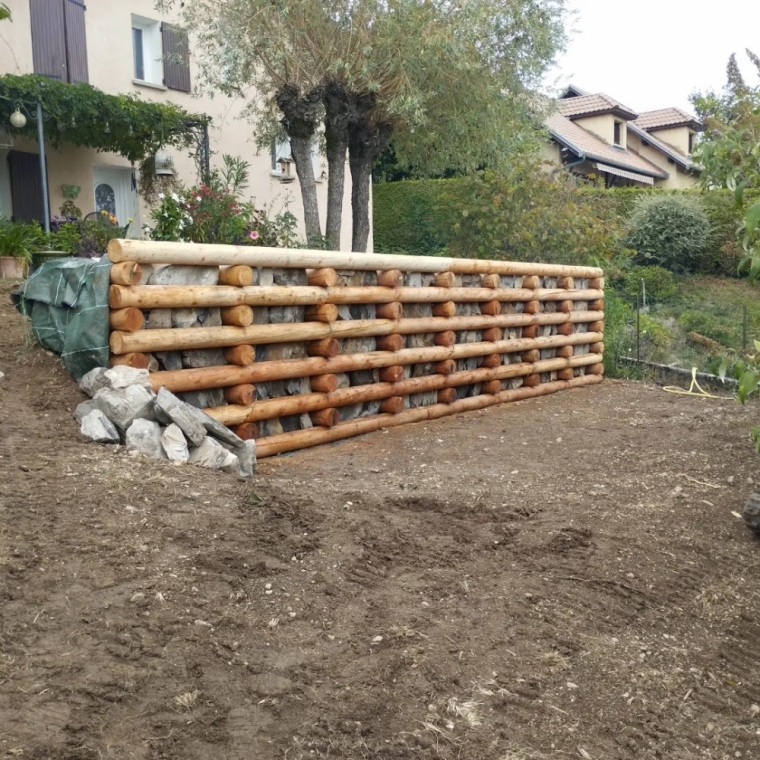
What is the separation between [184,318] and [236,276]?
486 millimetres

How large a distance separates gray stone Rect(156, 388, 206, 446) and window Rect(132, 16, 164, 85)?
12168mm

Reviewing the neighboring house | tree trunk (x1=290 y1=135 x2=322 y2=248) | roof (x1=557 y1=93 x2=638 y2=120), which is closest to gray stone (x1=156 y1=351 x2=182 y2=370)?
tree trunk (x1=290 y1=135 x2=322 y2=248)

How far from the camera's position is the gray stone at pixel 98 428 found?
15.5ft

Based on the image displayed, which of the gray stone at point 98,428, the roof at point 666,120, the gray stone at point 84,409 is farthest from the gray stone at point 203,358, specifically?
the roof at point 666,120

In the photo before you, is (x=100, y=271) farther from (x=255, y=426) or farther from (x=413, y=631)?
(x=413, y=631)

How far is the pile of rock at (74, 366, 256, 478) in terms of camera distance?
4809mm

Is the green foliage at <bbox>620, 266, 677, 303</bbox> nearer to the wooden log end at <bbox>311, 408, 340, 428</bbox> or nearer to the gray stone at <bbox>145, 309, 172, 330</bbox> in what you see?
the wooden log end at <bbox>311, 408, 340, 428</bbox>

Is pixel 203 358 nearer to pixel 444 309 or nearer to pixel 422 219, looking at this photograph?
pixel 444 309

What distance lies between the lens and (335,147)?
42.7 ft

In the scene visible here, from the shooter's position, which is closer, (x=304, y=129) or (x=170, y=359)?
(x=170, y=359)

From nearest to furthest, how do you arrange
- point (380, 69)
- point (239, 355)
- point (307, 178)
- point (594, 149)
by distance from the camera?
point (239, 355)
point (380, 69)
point (307, 178)
point (594, 149)

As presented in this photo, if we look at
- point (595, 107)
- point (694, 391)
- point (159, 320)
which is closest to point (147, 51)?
point (694, 391)

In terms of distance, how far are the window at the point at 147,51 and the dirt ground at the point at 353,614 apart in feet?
38.7

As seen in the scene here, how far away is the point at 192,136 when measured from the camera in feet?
51.3
